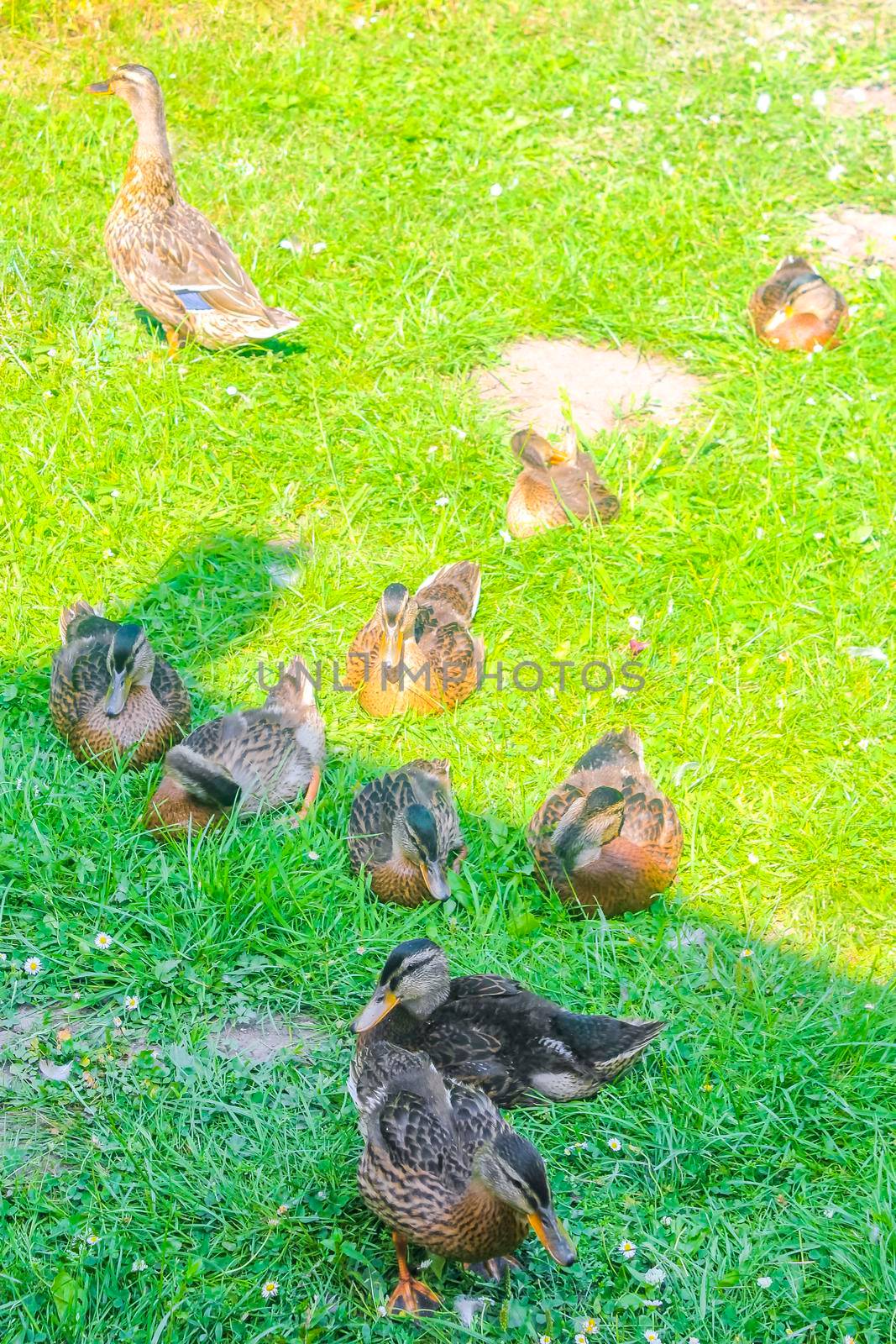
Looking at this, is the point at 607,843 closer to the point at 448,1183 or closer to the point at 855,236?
the point at 448,1183

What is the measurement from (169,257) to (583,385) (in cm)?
216

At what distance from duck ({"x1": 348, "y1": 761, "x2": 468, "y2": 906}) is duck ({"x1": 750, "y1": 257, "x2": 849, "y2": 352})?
3.49m

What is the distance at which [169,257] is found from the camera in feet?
21.2

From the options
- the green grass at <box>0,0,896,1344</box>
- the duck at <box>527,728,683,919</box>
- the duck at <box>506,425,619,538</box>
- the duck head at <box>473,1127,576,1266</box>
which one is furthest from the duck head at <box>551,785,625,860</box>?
the duck at <box>506,425,619,538</box>

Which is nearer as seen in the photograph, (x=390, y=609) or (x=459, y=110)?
(x=390, y=609)

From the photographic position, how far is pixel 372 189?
8008 mm

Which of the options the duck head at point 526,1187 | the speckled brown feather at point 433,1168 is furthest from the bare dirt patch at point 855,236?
the duck head at point 526,1187

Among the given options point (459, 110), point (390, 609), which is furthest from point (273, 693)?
point (459, 110)

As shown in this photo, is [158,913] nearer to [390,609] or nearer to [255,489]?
[390,609]

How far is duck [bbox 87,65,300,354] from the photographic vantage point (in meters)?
6.41

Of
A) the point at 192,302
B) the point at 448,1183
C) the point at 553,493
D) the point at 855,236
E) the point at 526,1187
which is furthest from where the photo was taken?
the point at 855,236

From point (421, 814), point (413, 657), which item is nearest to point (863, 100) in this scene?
point (413, 657)

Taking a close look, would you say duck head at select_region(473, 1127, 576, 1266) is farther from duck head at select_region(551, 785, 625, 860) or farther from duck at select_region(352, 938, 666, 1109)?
duck head at select_region(551, 785, 625, 860)

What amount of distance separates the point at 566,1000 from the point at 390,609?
5.27ft
